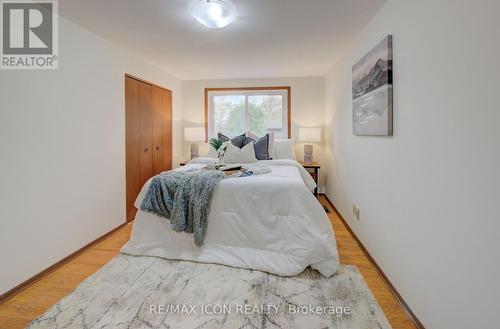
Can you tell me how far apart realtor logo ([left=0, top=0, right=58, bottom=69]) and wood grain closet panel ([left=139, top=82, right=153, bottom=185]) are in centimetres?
138

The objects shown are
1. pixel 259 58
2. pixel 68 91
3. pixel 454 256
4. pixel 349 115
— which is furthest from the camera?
pixel 259 58

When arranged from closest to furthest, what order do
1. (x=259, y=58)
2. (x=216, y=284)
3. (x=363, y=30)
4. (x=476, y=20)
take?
(x=476, y=20)
(x=216, y=284)
(x=363, y=30)
(x=259, y=58)

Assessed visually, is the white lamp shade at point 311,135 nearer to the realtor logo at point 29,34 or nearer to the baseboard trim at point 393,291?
the baseboard trim at point 393,291

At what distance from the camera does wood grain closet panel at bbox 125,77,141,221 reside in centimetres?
337

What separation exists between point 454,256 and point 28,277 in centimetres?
286

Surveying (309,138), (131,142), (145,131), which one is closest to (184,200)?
(131,142)

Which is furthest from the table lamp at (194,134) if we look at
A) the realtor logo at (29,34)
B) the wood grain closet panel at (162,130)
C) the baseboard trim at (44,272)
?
the realtor logo at (29,34)

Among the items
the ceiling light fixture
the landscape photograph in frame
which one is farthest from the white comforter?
the ceiling light fixture

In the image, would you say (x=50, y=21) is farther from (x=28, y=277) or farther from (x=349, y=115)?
(x=349, y=115)

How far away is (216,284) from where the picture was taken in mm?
1974

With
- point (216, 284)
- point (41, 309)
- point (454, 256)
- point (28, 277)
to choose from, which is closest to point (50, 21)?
point (28, 277)

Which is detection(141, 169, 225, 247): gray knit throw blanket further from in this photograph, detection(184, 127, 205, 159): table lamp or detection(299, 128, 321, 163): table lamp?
detection(299, 128, 321, 163): table lamp

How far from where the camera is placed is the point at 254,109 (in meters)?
4.83

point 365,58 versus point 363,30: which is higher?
point 363,30
